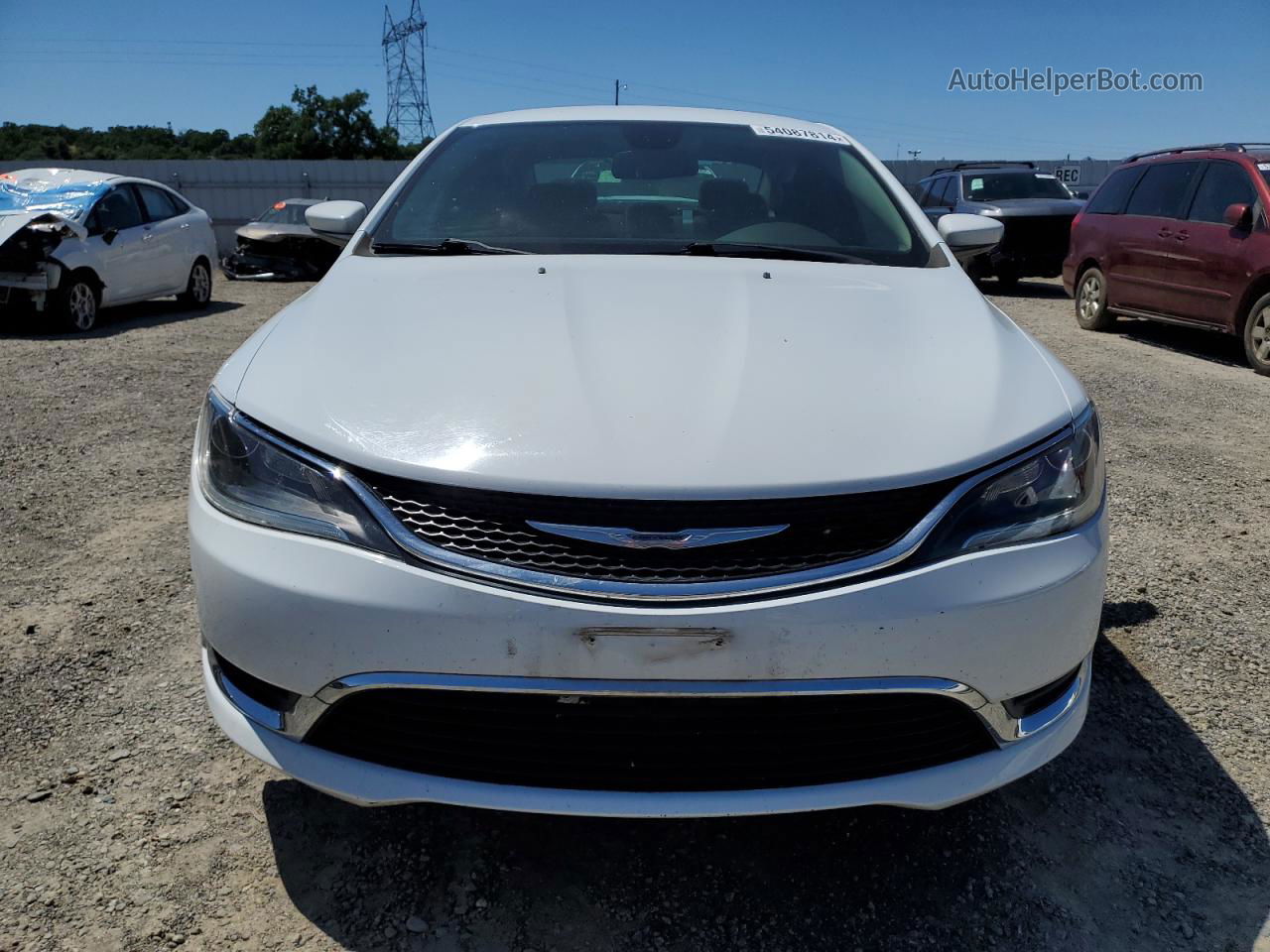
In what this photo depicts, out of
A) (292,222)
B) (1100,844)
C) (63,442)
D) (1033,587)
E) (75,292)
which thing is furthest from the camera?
(292,222)

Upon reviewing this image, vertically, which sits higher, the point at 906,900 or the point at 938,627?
the point at 938,627

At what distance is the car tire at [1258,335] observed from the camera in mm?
7449

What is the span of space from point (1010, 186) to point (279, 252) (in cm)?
1070

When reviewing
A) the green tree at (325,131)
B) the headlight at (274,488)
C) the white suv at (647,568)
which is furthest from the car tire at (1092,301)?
the green tree at (325,131)

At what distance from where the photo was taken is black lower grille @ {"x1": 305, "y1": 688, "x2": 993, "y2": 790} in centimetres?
163

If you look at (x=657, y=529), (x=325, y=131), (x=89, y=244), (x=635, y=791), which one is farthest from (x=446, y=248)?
(x=325, y=131)

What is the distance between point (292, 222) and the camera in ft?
50.3

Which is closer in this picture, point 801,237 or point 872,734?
point 872,734

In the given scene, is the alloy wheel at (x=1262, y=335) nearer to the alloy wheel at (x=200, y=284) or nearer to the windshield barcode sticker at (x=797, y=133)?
the windshield barcode sticker at (x=797, y=133)

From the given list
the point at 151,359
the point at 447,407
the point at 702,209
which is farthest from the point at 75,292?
the point at 447,407

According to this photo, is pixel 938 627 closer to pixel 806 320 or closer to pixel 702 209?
pixel 806 320

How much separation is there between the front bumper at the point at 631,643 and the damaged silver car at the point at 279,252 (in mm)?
14093

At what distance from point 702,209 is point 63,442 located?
406cm

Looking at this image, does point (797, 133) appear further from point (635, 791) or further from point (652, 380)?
point (635, 791)
